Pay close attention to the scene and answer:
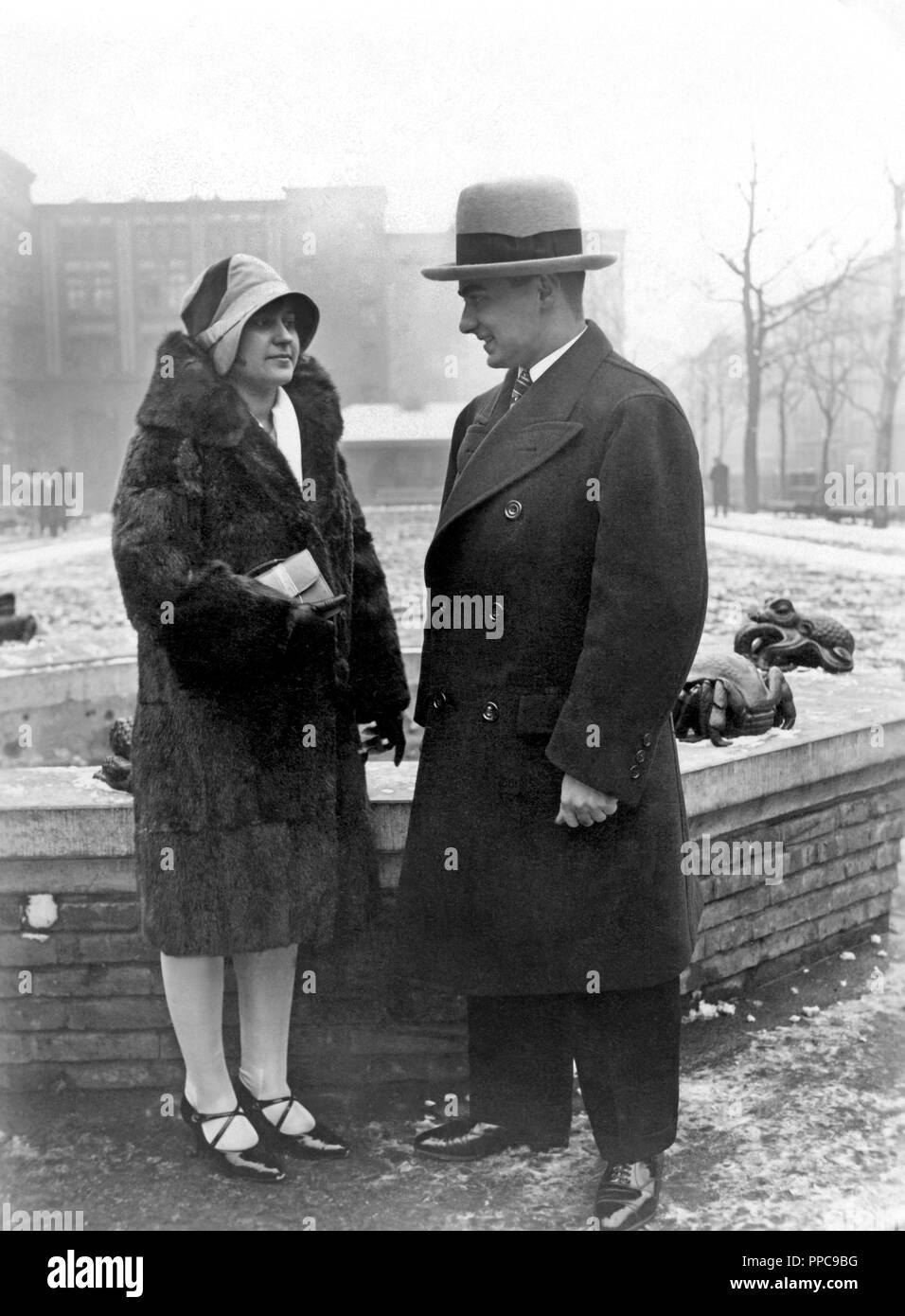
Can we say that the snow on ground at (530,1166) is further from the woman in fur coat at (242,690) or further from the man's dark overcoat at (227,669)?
the man's dark overcoat at (227,669)

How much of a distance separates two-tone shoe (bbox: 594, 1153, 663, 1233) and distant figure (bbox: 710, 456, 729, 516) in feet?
14.4

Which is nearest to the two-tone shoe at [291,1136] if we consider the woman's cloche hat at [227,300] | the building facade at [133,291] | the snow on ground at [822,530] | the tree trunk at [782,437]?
the woman's cloche hat at [227,300]

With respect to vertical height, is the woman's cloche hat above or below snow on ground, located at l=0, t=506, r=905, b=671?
above

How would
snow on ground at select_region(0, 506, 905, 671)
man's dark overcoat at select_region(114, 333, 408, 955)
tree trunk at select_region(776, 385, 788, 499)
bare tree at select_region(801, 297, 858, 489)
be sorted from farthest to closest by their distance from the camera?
tree trunk at select_region(776, 385, 788, 499), snow on ground at select_region(0, 506, 905, 671), bare tree at select_region(801, 297, 858, 489), man's dark overcoat at select_region(114, 333, 408, 955)

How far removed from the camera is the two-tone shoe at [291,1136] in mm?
2801

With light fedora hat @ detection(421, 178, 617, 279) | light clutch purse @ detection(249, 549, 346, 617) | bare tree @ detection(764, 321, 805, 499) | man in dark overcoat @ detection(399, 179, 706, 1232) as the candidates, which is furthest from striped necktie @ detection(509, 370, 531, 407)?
bare tree @ detection(764, 321, 805, 499)

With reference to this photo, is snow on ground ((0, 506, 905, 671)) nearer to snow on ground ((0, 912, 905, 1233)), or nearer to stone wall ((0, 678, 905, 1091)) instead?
stone wall ((0, 678, 905, 1091))

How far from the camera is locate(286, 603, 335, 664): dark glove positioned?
8.21ft

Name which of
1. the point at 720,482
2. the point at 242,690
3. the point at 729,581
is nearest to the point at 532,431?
the point at 242,690

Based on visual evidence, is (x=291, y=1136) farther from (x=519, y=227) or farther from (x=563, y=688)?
(x=519, y=227)

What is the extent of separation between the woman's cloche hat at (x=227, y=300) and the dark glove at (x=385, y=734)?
86 cm

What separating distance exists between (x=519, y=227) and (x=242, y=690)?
110 cm
